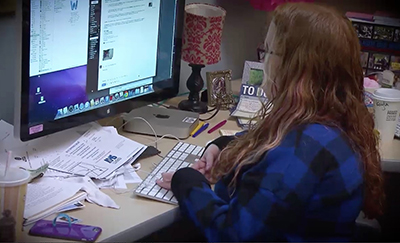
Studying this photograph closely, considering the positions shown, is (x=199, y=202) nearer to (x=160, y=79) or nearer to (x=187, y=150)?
(x=187, y=150)

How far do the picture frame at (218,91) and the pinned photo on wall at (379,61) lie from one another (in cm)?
62

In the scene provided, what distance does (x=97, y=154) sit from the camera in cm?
141

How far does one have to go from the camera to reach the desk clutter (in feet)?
3.82

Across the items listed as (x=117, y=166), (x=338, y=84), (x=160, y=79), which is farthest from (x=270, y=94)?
(x=160, y=79)

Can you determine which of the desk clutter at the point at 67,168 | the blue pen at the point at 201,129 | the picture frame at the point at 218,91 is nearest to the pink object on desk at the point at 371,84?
the picture frame at the point at 218,91

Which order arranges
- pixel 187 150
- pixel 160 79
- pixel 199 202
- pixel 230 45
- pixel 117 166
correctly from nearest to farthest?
pixel 199 202
pixel 117 166
pixel 187 150
pixel 160 79
pixel 230 45

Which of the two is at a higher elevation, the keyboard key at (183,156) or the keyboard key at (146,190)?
the keyboard key at (183,156)

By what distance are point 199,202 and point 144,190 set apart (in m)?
0.14

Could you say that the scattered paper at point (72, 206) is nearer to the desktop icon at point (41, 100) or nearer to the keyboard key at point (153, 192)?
the keyboard key at point (153, 192)

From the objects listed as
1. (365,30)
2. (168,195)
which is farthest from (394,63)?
(168,195)

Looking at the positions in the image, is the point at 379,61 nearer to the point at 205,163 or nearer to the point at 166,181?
the point at 205,163

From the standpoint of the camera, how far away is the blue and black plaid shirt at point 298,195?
3.47ft

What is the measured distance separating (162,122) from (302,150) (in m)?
0.65

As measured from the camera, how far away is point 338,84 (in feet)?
3.77
